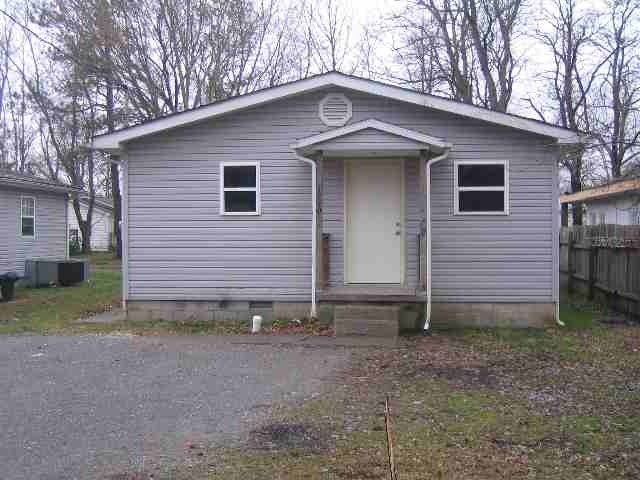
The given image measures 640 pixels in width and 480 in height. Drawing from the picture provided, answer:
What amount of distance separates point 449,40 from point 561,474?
21111mm

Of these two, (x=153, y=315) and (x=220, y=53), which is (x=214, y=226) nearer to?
(x=153, y=315)

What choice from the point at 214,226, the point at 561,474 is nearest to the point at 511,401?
the point at 561,474

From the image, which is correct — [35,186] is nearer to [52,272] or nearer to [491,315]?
[52,272]

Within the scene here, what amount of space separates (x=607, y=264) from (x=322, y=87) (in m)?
6.80

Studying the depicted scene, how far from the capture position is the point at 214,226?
38.3 ft

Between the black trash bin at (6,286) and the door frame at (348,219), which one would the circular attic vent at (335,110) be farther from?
the black trash bin at (6,286)

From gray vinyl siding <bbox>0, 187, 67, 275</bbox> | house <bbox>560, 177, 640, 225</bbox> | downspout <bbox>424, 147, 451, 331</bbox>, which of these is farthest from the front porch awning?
gray vinyl siding <bbox>0, 187, 67, 275</bbox>

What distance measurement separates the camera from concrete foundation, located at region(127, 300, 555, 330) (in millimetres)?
11030

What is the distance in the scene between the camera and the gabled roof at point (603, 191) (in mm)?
15023

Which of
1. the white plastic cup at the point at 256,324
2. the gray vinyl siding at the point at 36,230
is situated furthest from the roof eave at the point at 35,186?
the white plastic cup at the point at 256,324

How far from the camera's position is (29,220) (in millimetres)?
19422

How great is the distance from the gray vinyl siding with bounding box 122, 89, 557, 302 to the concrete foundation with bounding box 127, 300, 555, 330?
15 centimetres

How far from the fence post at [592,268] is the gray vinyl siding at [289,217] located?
375cm

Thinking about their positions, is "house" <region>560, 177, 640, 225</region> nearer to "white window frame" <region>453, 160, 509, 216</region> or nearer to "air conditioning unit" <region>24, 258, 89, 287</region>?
"white window frame" <region>453, 160, 509, 216</region>
